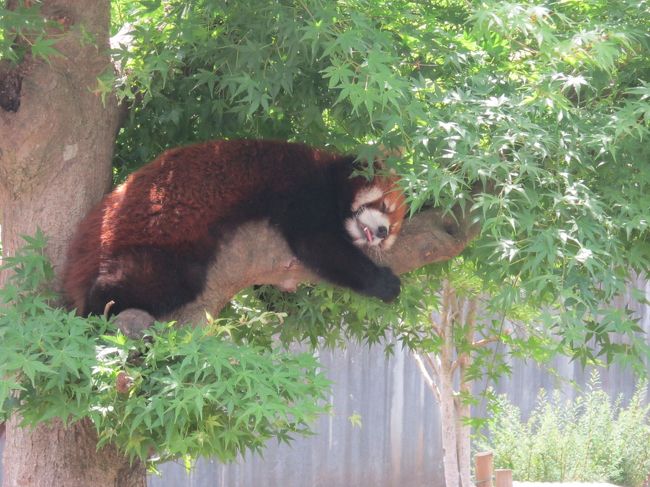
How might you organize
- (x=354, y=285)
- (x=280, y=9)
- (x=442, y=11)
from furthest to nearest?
1. (x=354, y=285)
2. (x=442, y=11)
3. (x=280, y=9)

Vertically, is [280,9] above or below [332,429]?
above

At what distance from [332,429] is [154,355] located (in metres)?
5.40

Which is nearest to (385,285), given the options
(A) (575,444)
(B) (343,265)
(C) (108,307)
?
(B) (343,265)

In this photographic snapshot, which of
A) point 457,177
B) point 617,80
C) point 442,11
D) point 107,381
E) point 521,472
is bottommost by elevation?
point 521,472

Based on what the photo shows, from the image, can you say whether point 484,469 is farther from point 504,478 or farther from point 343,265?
point 343,265


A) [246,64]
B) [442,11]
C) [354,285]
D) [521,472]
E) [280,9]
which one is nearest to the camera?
[280,9]

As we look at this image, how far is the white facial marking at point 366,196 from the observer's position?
3684mm

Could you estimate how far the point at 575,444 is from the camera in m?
7.73

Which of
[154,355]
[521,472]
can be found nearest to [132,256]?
[154,355]

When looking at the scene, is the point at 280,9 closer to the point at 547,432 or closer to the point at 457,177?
the point at 457,177

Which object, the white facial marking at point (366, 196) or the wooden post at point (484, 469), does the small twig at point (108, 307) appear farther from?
the wooden post at point (484, 469)

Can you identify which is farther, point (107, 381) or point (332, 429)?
point (332, 429)

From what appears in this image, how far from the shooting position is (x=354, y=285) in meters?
3.50

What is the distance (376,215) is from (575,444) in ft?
16.4
